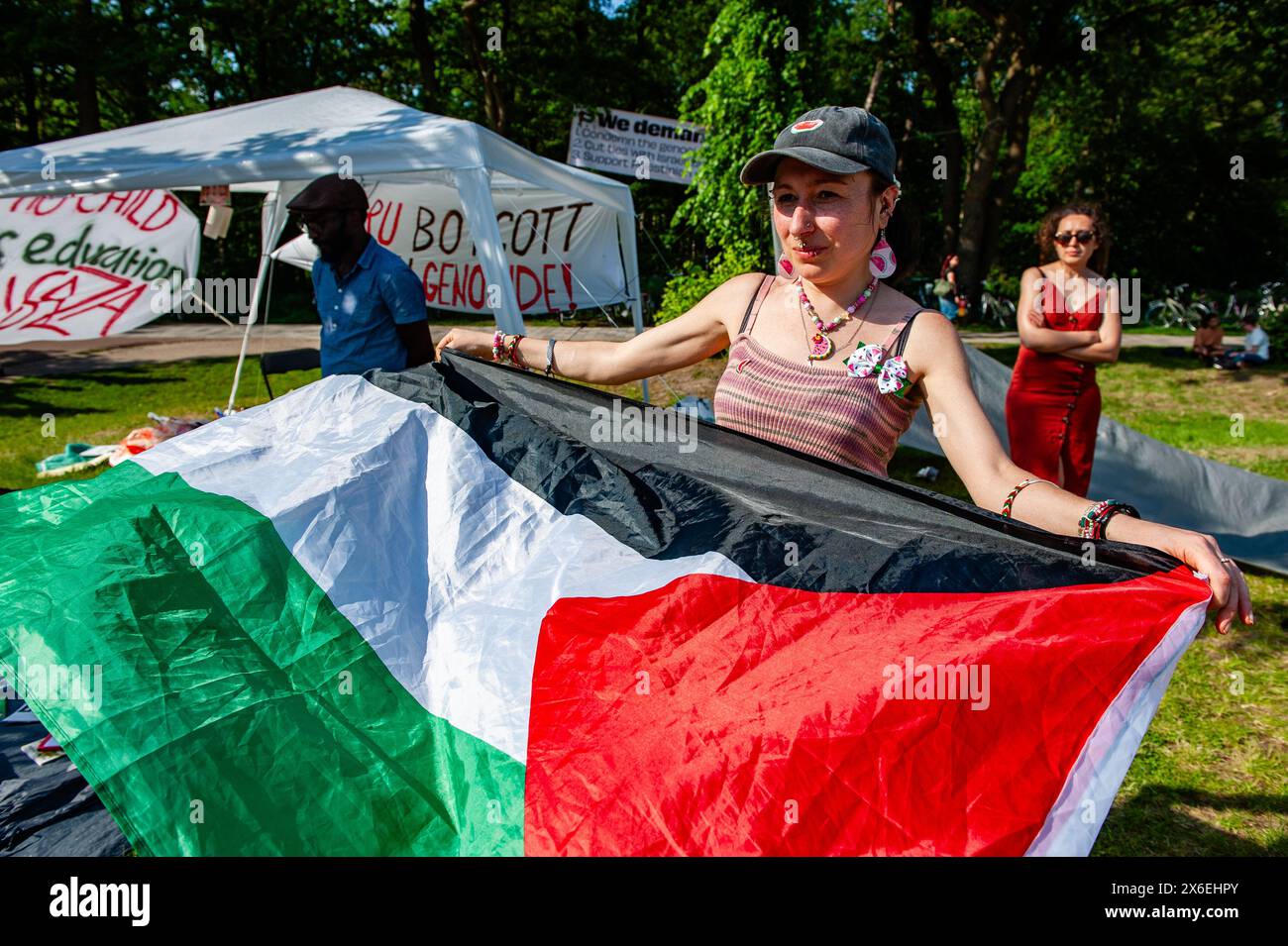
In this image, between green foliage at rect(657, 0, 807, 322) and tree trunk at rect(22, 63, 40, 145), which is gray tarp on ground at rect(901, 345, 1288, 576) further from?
tree trunk at rect(22, 63, 40, 145)

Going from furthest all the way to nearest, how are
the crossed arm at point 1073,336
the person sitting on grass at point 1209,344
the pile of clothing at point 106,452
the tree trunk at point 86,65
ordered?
the tree trunk at point 86,65, the person sitting on grass at point 1209,344, the pile of clothing at point 106,452, the crossed arm at point 1073,336

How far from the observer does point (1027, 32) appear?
15.3 m

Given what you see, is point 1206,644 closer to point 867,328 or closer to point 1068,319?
point 1068,319

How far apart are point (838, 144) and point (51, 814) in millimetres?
2404

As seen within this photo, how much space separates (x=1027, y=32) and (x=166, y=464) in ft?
55.1

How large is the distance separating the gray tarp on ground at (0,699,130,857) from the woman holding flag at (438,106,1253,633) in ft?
5.86

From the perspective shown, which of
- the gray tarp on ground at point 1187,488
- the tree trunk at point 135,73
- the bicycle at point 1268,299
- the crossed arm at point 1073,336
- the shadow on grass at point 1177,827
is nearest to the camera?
the shadow on grass at point 1177,827

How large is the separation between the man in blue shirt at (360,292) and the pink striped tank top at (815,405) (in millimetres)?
2747

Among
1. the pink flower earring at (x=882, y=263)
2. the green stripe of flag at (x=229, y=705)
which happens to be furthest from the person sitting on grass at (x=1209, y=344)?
the green stripe of flag at (x=229, y=705)

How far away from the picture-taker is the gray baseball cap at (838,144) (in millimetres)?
1965

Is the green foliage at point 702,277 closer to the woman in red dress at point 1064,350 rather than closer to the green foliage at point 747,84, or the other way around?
the green foliage at point 747,84

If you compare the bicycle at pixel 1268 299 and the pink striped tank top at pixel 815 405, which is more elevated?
the bicycle at pixel 1268 299
